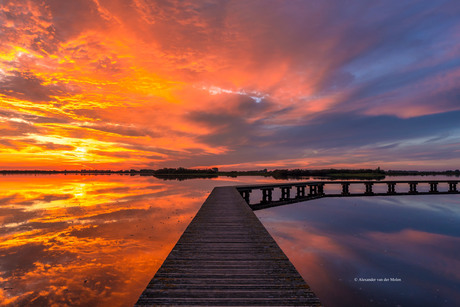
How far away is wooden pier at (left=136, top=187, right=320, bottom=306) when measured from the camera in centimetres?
362

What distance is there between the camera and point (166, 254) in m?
9.29

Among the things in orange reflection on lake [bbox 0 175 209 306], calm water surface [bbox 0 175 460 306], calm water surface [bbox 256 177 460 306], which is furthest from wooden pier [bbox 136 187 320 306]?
calm water surface [bbox 256 177 460 306]

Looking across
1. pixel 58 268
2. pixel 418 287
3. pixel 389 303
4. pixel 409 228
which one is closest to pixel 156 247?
pixel 58 268

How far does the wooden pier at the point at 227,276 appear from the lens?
362 cm

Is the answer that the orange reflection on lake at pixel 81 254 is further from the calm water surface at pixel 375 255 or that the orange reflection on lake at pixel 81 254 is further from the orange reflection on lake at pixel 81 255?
the calm water surface at pixel 375 255

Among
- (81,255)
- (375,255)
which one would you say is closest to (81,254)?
(81,255)

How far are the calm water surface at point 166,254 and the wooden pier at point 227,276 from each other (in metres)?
2.28

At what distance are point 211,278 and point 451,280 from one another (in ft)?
28.2

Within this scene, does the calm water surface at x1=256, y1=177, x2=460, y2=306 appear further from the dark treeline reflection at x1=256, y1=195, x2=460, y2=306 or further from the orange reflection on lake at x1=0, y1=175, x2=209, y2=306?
the orange reflection on lake at x1=0, y1=175, x2=209, y2=306

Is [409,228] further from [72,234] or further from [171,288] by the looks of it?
[72,234]

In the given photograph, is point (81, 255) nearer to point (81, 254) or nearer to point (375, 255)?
point (81, 254)

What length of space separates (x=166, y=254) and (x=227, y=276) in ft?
19.0

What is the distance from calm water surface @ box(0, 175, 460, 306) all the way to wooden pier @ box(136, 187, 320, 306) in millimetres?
2281

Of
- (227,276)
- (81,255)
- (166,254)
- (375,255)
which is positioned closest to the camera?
(227,276)
